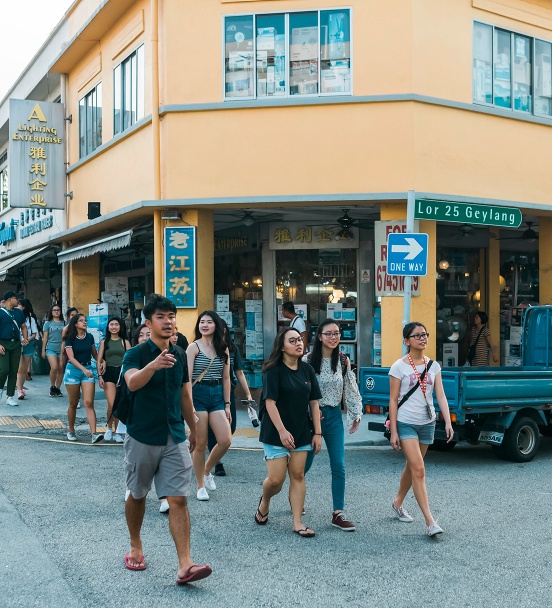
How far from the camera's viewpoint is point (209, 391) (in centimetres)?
787

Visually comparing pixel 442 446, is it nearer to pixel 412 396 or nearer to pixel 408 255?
pixel 408 255

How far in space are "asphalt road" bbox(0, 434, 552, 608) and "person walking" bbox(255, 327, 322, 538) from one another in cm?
39

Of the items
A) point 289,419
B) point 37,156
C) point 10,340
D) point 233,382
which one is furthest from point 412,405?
point 37,156

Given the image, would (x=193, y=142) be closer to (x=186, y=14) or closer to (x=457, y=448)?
(x=186, y=14)

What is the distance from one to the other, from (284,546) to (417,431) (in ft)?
4.98

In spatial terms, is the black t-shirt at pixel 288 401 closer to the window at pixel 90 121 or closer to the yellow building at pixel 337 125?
the yellow building at pixel 337 125

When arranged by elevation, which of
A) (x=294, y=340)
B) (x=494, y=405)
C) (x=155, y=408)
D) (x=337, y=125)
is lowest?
(x=494, y=405)

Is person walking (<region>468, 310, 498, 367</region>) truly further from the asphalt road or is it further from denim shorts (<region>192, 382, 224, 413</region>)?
denim shorts (<region>192, 382, 224, 413</region>)

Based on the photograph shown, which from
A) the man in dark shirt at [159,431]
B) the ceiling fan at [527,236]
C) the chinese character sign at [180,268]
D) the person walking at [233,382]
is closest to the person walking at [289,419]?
the man in dark shirt at [159,431]

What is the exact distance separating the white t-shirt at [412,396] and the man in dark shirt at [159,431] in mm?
2151

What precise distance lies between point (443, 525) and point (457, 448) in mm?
4340

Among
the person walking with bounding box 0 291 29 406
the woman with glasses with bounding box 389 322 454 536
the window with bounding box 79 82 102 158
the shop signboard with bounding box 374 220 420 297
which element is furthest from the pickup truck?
the window with bounding box 79 82 102 158

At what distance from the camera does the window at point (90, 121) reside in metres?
16.7

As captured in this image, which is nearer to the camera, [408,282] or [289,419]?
[289,419]
